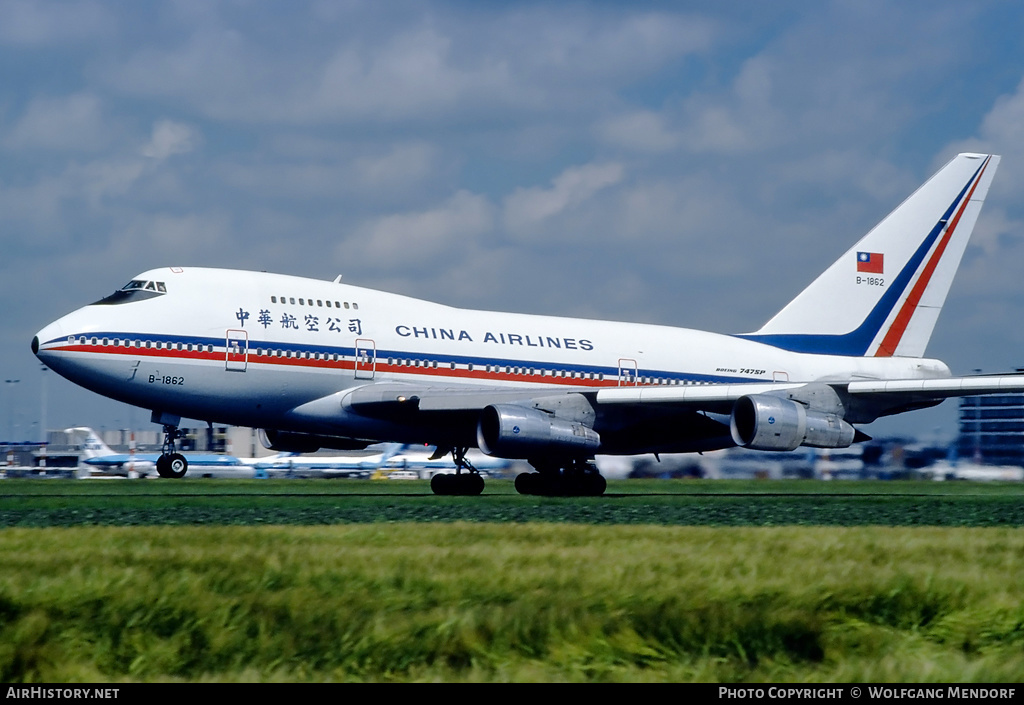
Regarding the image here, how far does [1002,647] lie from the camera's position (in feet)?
29.9

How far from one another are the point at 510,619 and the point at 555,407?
21.0m

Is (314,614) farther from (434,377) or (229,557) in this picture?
(434,377)

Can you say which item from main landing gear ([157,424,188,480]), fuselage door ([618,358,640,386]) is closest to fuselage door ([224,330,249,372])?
main landing gear ([157,424,188,480])

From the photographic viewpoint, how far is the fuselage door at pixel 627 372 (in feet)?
113

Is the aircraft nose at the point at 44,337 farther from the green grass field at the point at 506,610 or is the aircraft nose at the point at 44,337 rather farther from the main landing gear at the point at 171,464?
the green grass field at the point at 506,610

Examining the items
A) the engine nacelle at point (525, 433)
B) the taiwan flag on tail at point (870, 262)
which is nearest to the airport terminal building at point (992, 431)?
the taiwan flag on tail at point (870, 262)

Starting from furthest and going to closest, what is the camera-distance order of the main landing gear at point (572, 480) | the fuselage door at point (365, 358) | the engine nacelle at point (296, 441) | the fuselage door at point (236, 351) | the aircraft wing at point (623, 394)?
the engine nacelle at point (296, 441), the main landing gear at point (572, 480), the fuselage door at point (365, 358), the aircraft wing at point (623, 394), the fuselage door at point (236, 351)

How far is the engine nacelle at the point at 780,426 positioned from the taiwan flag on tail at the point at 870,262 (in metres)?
10.1

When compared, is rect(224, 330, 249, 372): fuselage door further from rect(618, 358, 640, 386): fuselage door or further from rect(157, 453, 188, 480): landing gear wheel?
rect(618, 358, 640, 386): fuselage door

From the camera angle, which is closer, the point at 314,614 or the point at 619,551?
the point at 314,614

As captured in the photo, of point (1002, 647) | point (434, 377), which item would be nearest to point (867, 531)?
point (1002, 647)

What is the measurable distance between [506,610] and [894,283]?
32032mm
